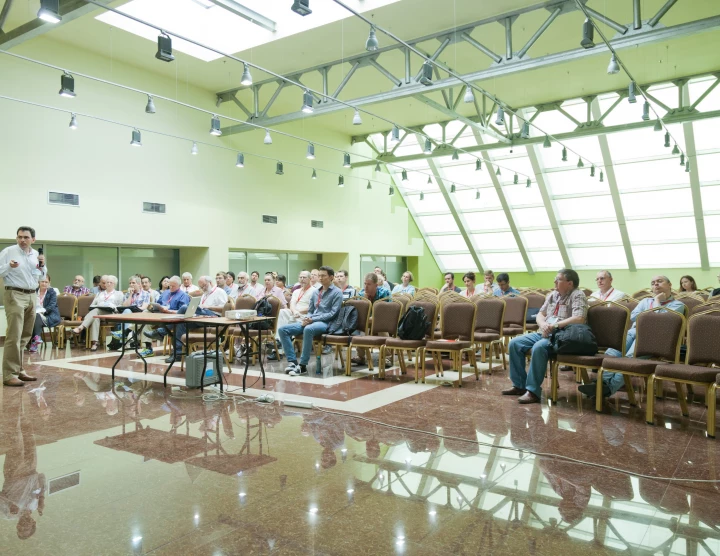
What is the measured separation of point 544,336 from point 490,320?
166cm

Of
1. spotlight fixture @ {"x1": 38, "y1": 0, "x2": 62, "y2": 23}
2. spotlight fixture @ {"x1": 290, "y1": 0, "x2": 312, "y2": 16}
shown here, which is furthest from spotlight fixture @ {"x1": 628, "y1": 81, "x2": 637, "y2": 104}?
spotlight fixture @ {"x1": 38, "y1": 0, "x2": 62, "y2": 23}

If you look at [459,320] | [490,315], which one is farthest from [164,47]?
[490,315]

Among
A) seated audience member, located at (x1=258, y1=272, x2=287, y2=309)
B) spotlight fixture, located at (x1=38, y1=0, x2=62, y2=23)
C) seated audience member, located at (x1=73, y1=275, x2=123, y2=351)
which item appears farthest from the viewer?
seated audience member, located at (x1=73, y1=275, x2=123, y2=351)

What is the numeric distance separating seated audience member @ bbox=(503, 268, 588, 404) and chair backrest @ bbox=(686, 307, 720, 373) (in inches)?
33.9

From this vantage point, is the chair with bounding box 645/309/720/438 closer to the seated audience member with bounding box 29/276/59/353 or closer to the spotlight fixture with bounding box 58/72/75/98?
the spotlight fixture with bounding box 58/72/75/98

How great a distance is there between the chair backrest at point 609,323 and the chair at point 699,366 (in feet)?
1.75

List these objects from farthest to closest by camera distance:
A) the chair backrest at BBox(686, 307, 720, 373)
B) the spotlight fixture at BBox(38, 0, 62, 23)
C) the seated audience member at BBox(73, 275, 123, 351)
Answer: the seated audience member at BBox(73, 275, 123, 351)
the spotlight fixture at BBox(38, 0, 62, 23)
the chair backrest at BBox(686, 307, 720, 373)

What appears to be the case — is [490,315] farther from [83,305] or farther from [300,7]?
[83,305]

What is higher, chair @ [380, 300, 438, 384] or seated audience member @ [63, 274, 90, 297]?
seated audience member @ [63, 274, 90, 297]

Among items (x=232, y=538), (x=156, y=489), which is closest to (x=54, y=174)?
(x=156, y=489)

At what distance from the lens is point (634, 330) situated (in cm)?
582

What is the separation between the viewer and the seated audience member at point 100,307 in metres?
8.94

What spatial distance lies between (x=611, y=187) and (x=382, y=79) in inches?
265

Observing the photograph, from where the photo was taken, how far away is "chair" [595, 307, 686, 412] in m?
4.46
